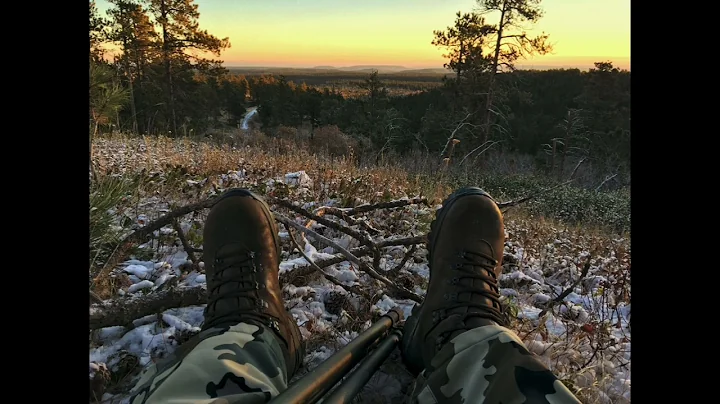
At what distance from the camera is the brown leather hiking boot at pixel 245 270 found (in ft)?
4.36

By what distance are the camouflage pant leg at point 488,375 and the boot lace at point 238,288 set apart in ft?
1.72

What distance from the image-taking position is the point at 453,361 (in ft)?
3.58

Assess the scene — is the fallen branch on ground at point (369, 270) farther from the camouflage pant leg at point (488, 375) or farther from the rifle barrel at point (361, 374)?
the camouflage pant leg at point (488, 375)

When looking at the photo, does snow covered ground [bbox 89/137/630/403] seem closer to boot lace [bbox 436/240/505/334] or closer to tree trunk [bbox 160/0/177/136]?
boot lace [bbox 436/240/505/334]

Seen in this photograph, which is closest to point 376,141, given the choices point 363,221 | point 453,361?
point 363,221

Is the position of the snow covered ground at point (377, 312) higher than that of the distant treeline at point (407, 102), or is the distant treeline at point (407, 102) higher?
the distant treeline at point (407, 102)

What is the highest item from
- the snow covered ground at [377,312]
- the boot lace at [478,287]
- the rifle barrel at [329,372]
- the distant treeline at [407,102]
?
the distant treeline at [407,102]

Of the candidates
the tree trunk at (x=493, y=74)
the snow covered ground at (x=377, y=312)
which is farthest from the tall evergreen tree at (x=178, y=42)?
the snow covered ground at (x=377, y=312)

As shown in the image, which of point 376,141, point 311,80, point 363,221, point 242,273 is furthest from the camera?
point 311,80

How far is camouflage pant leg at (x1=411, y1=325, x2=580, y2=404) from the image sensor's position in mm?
889
